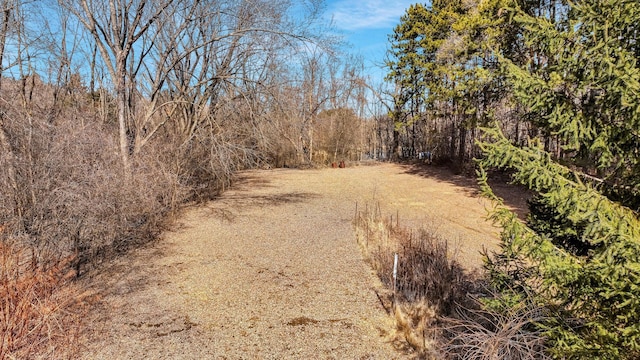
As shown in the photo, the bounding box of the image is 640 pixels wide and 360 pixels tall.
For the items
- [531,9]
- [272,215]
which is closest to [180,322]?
[272,215]

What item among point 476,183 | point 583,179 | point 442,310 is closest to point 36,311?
point 442,310

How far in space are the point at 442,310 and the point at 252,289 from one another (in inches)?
93.1

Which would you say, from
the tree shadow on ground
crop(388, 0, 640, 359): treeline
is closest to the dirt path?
crop(388, 0, 640, 359): treeline

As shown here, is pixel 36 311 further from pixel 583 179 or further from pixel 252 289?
pixel 583 179

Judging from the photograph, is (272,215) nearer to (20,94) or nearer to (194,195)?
(194,195)

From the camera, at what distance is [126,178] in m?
6.43

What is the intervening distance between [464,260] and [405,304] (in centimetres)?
203

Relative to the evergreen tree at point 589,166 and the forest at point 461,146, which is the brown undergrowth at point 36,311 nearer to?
the forest at point 461,146

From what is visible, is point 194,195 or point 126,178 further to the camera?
point 194,195

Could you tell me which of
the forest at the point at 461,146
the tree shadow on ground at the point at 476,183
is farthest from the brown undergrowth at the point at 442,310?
the tree shadow on ground at the point at 476,183

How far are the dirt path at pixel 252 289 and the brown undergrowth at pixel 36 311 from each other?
22 cm

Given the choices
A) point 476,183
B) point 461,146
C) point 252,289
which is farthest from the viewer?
point 461,146

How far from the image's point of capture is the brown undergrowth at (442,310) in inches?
102

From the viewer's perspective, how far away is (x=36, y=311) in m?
3.45
